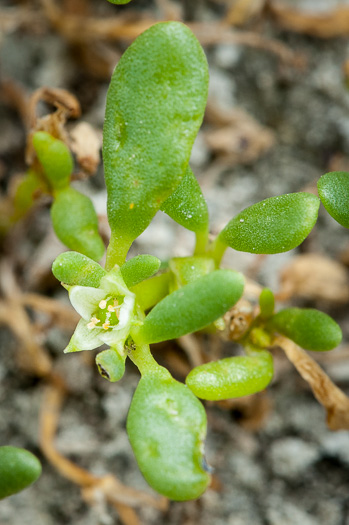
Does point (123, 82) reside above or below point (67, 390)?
above

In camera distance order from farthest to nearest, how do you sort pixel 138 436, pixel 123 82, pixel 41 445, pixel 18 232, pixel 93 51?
pixel 93 51
pixel 18 232
pixel 41 445
pixel 123 82
pixel 138 436

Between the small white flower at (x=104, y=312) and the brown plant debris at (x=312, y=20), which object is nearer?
the small white flower at (x=104, y=312)

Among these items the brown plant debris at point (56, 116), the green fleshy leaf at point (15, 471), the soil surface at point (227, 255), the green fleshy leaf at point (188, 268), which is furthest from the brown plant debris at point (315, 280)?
the green fleshy leaf at point (15, 471)

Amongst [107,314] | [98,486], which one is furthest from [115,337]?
[98,486]

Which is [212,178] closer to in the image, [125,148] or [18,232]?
[18,232]

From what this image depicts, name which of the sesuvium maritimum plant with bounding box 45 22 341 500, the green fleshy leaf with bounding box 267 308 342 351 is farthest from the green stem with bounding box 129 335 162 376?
the green fleshy leaf with bounding box 267 308 342 351

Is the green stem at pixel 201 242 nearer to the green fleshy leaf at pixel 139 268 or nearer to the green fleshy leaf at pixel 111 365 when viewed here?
the green fleshy leaf at pixel 139 268

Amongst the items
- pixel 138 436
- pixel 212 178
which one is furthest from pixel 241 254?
pixel 138 436
